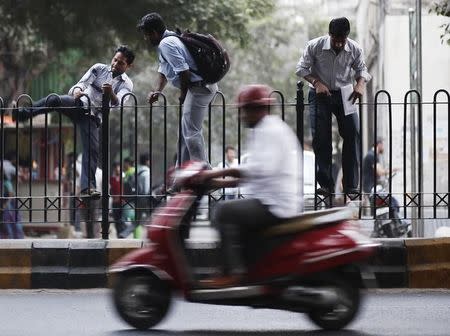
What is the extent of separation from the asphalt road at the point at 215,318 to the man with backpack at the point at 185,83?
193 cm

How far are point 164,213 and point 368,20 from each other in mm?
34822

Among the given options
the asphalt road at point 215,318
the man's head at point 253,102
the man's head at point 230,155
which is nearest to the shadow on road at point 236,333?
the asphalt road at point 215,318

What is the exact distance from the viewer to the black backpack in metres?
12.4

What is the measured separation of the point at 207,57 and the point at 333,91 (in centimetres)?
127

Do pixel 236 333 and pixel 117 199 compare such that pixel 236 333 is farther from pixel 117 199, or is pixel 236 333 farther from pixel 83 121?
pixel 117 199

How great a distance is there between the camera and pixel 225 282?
8.55 metres

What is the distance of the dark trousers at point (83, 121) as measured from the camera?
12461mm

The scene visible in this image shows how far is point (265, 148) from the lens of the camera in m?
8.56

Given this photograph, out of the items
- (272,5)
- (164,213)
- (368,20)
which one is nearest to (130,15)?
(272,5)

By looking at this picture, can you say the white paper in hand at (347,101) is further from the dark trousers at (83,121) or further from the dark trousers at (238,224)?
the dark trousers at (238,224)

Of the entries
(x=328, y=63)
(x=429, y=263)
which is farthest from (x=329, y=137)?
(x=429, y=263)

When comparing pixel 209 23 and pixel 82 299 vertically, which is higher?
pixel 209 23

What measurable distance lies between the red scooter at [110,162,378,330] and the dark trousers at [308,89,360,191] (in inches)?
146

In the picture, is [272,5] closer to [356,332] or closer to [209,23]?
[209,23]
